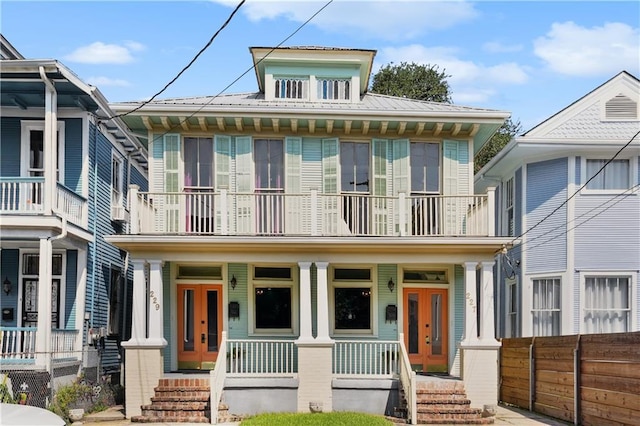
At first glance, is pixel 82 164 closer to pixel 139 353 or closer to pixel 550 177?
pixel 139 353

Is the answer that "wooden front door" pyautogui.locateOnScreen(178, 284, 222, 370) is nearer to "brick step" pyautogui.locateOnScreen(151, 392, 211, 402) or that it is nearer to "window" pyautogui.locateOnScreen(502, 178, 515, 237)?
"brick step" pyautogui.locateOnScreen(151, 392, 211, 402)

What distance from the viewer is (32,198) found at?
14.8 m

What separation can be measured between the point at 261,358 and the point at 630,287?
8.74 metres

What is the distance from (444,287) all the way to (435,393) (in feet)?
9.20

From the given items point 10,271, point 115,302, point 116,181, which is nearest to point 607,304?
point 115,302

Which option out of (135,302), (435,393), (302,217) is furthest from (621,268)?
(135,302)

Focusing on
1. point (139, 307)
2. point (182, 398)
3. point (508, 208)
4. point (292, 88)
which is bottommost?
point (182, 398)

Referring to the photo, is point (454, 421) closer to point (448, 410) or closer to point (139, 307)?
point (448, 410)

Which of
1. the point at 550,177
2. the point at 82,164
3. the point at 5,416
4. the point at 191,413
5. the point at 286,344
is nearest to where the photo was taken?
the point at 5,416

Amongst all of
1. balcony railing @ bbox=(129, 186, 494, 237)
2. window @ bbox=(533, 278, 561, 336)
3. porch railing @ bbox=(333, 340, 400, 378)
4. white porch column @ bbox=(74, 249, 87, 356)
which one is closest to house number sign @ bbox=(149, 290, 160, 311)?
balcony railing @ bbox=(129, 186, 494, 237)

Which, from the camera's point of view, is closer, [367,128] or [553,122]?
[367,128]

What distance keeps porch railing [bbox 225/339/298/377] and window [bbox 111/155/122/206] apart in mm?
6199

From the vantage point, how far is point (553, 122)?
17.1 meters

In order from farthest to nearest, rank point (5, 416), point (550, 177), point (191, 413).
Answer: point (550, 177), point (191, 413), point (5, 416)
